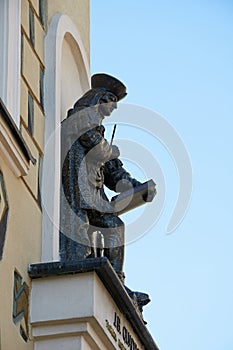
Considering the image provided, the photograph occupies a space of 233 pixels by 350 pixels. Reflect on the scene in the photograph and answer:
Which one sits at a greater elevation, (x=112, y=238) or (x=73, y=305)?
(x=112, y=238)

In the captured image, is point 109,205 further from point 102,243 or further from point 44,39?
point 44,39

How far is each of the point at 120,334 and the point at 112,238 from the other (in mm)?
827

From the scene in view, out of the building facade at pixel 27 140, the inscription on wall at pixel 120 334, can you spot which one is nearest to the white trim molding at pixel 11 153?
the building facade at pixel 27 140

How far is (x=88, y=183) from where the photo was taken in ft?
28.6

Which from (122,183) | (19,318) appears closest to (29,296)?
(19,318)

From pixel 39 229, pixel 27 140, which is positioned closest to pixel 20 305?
pixel 39 229

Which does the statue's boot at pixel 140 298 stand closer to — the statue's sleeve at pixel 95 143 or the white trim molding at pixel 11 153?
the statue's sleeve at pixel 95 143

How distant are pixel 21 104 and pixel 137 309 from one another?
153 cm

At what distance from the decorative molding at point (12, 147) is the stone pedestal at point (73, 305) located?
1.92 ft

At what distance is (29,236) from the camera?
7.93 m

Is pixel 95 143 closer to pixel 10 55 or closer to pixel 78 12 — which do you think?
pixel 10 55

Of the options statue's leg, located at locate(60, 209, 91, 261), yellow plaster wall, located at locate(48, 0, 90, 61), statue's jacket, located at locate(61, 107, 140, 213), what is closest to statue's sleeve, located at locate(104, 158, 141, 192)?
statue's jacket, located at locate(61, 107, 140, 213)

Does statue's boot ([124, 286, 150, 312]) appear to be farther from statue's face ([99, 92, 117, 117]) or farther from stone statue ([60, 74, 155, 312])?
statue's face ([99, 92, 117, 117])

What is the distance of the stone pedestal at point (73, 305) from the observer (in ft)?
25.1
